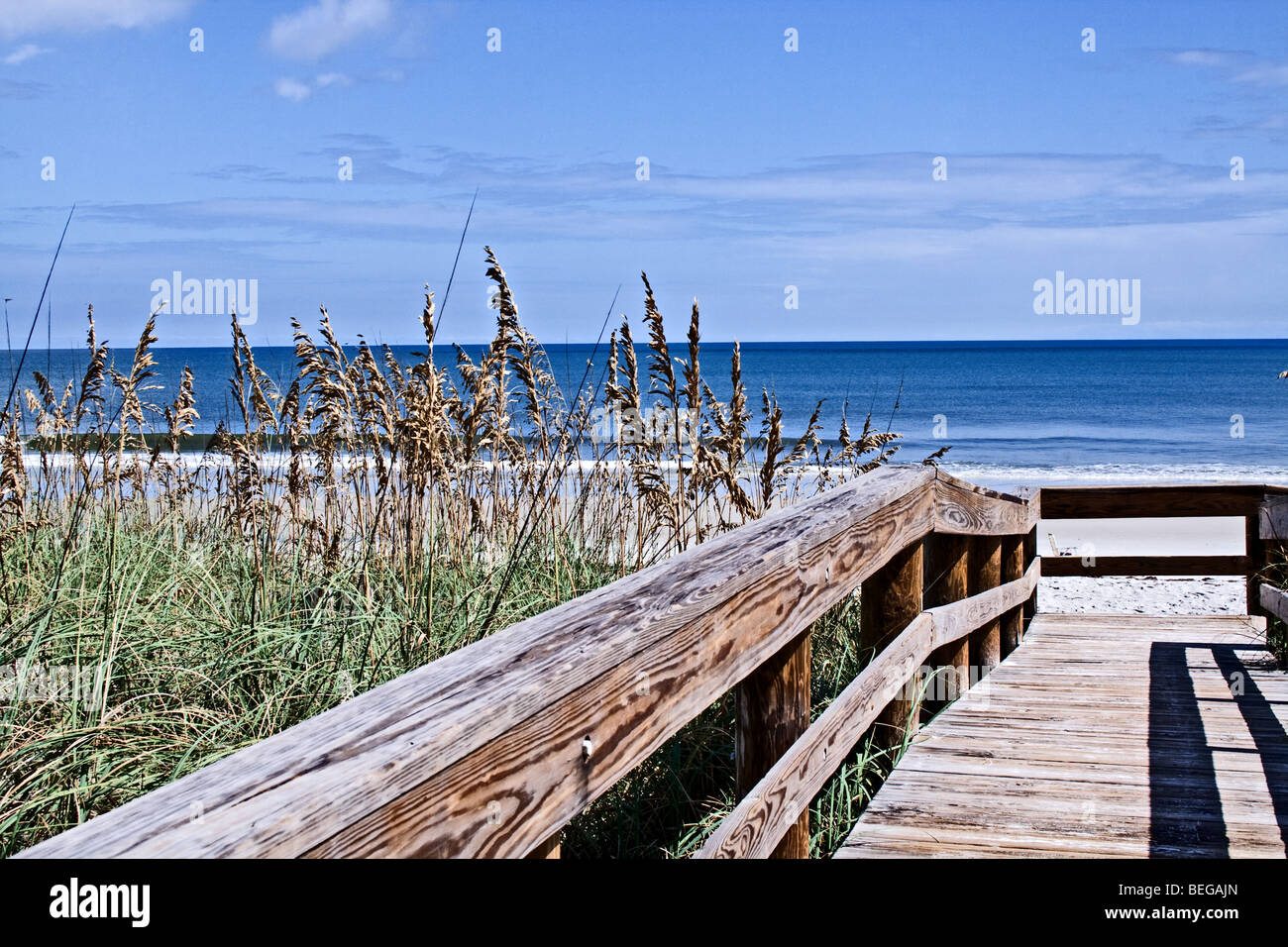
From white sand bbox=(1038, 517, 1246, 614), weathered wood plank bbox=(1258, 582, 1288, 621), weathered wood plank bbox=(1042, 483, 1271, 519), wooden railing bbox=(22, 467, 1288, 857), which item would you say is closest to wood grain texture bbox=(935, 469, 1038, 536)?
wooden railing bbox=(22, 467, 1288, 857)

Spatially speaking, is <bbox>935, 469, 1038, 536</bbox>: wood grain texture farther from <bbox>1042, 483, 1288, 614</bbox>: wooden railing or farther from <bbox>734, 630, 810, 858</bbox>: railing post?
<bbox>734, 630, 810, 858</bbox>: railing post

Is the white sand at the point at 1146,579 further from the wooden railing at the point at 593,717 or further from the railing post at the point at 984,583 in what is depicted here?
the wooden railing at the point at 593,717

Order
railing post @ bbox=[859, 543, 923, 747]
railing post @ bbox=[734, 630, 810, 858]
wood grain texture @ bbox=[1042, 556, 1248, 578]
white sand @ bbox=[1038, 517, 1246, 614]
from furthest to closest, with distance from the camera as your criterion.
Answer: white sand @ bbox=[1038, 517, 1246, 614] → wood grain texture @ bbox=[1042, 556, 1248, 578] → railing post @ bbox=[859, 543, 923, 747] → railing post @ bbox=[734, 630, 810, 858]

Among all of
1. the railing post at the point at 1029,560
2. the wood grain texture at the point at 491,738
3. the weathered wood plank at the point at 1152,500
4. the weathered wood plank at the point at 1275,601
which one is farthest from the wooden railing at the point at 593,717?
the weathered wood plank at the point at 1152,500

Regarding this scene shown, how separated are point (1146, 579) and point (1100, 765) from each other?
1067 cm

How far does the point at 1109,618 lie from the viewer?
689 centimetres

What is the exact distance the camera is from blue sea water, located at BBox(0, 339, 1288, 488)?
27.2 metres

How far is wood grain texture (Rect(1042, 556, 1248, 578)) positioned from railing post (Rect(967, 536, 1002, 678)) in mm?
2109

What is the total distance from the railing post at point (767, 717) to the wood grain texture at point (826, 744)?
5 cm

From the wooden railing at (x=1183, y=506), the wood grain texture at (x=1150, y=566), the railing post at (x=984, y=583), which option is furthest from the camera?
the wood grain texture at (x=1150, y=566)

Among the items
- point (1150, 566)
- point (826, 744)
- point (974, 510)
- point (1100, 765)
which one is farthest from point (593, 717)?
point (1150, 566)

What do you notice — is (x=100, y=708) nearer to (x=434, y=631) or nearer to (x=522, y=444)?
(x=434, y=631)

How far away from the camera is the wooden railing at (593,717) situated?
1063 millimetres

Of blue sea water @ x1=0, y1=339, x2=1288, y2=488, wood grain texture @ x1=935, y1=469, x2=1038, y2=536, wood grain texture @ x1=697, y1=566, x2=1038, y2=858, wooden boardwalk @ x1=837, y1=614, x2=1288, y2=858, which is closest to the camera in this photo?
wood grain texture @ x1=697, y1=566, x2=1038, y2=858
